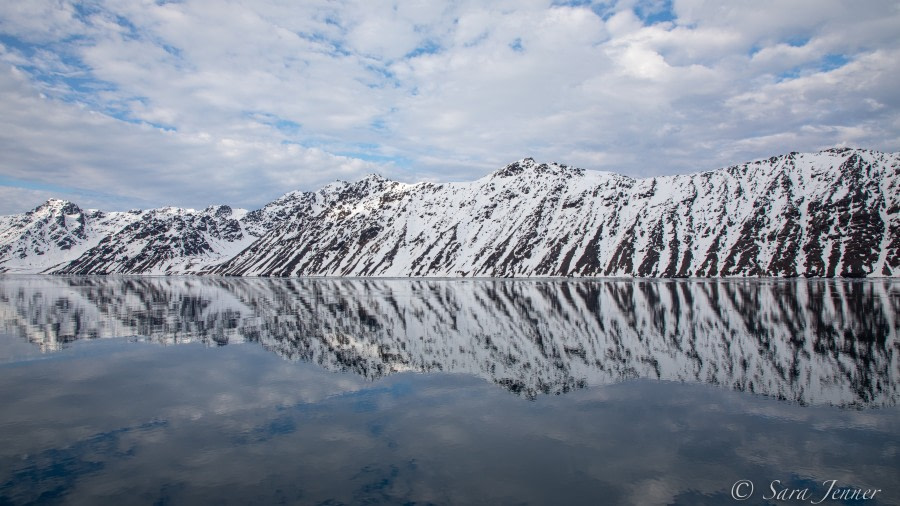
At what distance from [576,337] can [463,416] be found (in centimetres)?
2608

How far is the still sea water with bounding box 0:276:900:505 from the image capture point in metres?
18.2

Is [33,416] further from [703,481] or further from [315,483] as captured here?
[703,481]

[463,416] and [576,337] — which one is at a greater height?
[576,337]

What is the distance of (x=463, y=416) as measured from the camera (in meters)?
27.0

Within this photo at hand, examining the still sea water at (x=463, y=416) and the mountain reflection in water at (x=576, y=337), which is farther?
the mountain reflection in water at (x=576, y=337)

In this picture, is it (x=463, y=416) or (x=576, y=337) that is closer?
(x=463, y=416)

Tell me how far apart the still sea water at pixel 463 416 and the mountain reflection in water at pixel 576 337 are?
35 centimetres

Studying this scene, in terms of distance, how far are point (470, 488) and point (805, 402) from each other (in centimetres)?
Result: 2259

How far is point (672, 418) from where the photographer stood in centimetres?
2586

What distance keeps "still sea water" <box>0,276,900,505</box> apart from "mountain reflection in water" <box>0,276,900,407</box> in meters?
0.35

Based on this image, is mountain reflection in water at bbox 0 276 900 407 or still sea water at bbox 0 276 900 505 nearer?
still sea water at bbox 0 276 900 505

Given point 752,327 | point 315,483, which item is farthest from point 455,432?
→ point 752,327

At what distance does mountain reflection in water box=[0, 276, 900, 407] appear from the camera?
33844mm

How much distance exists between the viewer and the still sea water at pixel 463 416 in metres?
18.2
